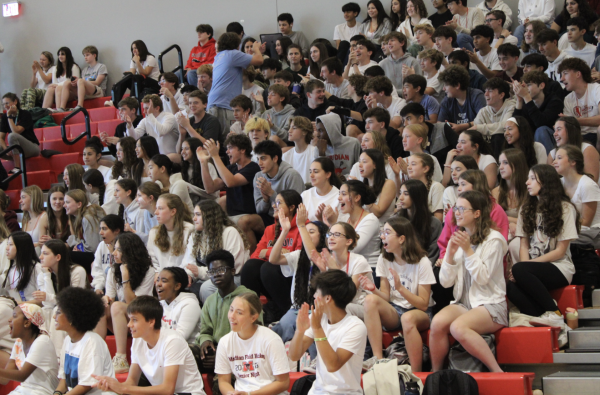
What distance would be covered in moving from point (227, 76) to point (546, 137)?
12.5 feet

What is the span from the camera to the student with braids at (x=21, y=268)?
585 cm

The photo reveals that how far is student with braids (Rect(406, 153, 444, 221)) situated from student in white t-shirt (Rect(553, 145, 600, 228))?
3.03 feet

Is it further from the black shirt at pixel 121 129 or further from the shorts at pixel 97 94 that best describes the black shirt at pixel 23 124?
the shorts at pixel 97 94

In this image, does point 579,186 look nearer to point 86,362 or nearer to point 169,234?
point 169,234

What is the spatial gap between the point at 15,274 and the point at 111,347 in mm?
1303

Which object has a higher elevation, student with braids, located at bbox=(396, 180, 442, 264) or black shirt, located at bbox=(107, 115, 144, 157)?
black shirt, located at bbox=(107, 115, 144, 157)

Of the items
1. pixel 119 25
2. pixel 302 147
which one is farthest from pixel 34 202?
pixel 119 25

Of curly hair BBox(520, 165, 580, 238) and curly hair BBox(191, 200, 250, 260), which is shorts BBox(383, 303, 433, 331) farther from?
curly hair BBox(191, 200, 250, 260)

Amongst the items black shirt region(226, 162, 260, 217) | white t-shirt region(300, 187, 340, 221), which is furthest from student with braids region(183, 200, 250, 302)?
black shirt region(226, 162, 260, 217)

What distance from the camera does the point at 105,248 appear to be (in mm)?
5855

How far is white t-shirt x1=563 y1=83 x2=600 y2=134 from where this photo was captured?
6.39 metres

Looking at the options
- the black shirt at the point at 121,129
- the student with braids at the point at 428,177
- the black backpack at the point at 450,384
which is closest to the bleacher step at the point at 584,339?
the black backpack at the point at 450,384

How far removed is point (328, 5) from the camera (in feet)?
37.4

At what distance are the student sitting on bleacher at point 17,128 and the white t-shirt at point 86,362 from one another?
507cm
